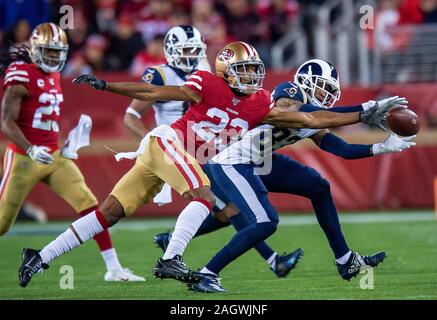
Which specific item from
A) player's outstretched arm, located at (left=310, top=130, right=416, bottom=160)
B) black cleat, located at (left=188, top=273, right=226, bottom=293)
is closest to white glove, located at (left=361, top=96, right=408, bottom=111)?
player's outstretched arm, located at (left=310, top=130, right=416, bottom=160)

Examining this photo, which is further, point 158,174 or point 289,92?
point 289,92

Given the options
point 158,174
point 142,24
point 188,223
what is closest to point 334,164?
point 142,24

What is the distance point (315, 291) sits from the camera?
6.44 metres

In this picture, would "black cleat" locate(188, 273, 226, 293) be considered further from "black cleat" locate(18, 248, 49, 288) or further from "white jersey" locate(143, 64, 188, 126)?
"white jersey" locate(143, 64, 188, 126)

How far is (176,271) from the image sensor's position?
6184mm

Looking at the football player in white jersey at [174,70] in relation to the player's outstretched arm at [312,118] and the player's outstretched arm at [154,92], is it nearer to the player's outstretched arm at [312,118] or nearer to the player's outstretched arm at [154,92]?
the player's outstretched arm at [154,92]

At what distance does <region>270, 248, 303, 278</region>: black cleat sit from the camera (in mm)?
7258

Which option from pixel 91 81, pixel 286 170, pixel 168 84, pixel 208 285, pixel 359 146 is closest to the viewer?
pixel 91 81

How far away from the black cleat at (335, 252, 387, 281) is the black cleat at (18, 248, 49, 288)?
2.10 meters

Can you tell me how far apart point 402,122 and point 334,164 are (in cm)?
598

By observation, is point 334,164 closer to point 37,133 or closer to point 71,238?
point 37,133

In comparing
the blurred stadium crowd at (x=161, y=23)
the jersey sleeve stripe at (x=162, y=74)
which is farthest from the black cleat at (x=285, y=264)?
the blurred stadium crowd at (x=161, y=23)

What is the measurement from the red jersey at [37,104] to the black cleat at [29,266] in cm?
125

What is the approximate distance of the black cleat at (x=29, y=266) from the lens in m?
6.52
